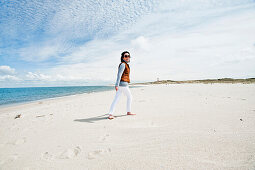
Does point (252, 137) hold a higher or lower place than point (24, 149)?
higher

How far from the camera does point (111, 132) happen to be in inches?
132

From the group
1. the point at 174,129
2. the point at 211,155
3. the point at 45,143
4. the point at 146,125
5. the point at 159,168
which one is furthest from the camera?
the point at 146,125

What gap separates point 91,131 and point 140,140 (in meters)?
1.50

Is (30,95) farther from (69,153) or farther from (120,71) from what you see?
(69,153)

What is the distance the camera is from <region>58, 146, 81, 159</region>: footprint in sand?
2.32 meters

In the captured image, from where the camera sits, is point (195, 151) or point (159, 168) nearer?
point (159, 168)

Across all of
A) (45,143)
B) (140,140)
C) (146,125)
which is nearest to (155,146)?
(140,140)

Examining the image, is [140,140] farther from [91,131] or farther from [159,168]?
[91,131]

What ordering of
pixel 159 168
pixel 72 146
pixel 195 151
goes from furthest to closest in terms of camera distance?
pixel 72 146, pixel 195 151, pixel 159 168

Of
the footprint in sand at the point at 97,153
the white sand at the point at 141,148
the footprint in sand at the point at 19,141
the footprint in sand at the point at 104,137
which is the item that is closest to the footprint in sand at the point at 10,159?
the white sand at the point at 141,148

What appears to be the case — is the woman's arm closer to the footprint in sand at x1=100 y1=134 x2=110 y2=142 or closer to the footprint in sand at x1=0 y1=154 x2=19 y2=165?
the footprint in sand at x1=100 y1=134 x2=110 y2=142

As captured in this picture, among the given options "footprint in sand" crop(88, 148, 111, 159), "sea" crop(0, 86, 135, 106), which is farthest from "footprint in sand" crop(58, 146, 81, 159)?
"sea" crop(0, 86, 135, 106)

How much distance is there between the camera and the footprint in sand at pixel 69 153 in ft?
A: 7.61

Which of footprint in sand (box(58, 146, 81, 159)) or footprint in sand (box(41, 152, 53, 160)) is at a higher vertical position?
footprint in sand (box(58, 146, 81, 159))
